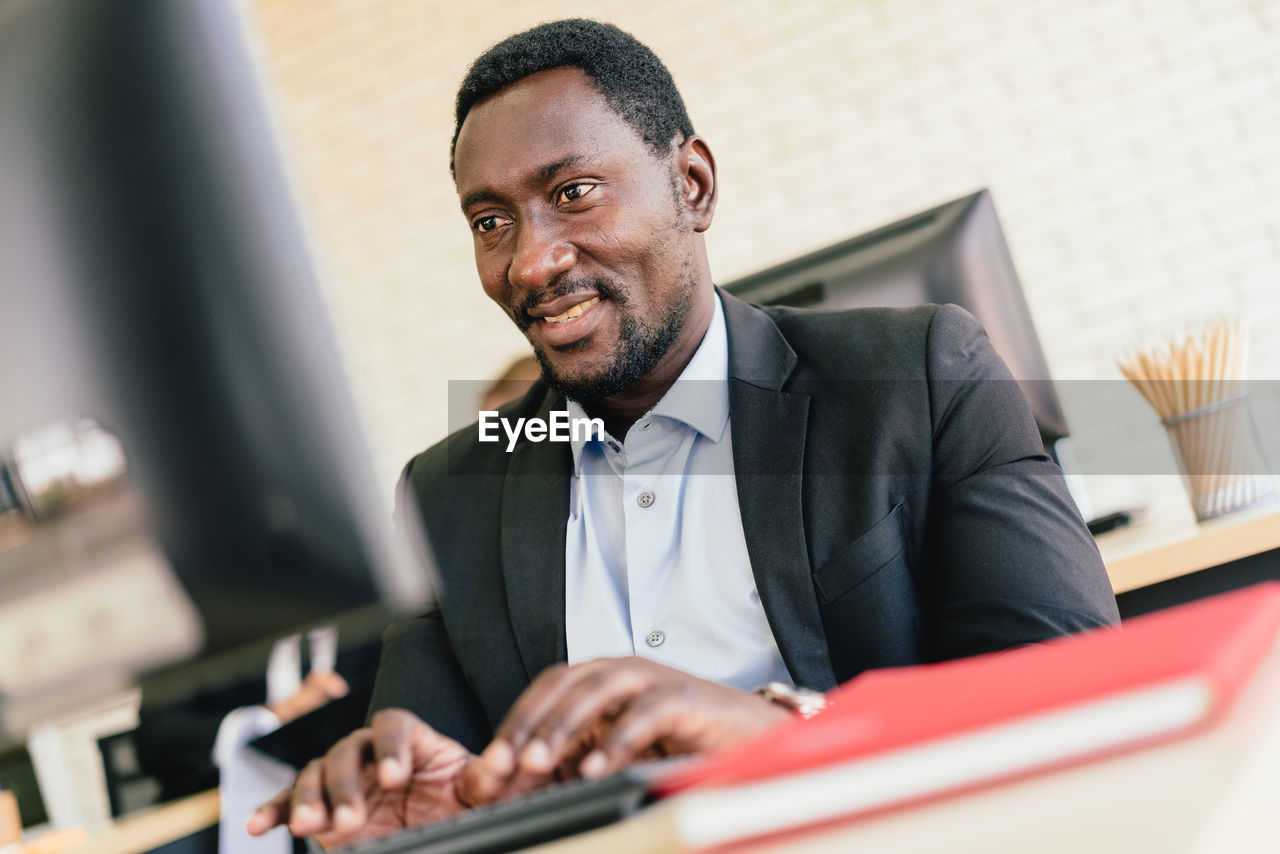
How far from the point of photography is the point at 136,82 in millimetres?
427

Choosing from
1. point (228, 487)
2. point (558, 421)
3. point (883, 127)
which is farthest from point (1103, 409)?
point (228, 487)

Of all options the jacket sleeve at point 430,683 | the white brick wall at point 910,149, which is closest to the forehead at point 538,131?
the jacket sleeve at point 430,683

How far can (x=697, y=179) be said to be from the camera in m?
1.45

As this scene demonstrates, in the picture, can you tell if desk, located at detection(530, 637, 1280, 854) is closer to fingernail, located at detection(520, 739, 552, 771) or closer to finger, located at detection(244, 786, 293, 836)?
fingernail, located at detection(520, 739, 552, 771)

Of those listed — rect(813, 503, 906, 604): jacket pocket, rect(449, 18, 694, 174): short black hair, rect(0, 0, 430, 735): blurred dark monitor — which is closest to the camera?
rect(0, 0, 430, 735): blurred dark monitor

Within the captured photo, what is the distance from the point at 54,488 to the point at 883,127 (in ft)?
10.5

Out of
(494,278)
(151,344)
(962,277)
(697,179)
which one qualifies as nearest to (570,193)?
(494,278)

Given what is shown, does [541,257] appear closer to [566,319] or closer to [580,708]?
[566,319]

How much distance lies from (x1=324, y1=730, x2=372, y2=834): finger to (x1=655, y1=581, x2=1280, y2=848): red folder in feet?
1.01

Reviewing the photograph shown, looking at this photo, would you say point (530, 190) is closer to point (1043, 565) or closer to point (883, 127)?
point (1043, 565)

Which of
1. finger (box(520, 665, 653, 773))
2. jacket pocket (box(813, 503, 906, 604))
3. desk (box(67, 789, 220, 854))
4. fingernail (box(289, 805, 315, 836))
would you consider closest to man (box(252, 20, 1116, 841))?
jacket pocket (box(813, 503, 906, 604))

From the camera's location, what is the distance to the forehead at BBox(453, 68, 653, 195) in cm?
125

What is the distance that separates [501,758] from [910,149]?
3063 mm

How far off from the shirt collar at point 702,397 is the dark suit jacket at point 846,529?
0.11 ft
